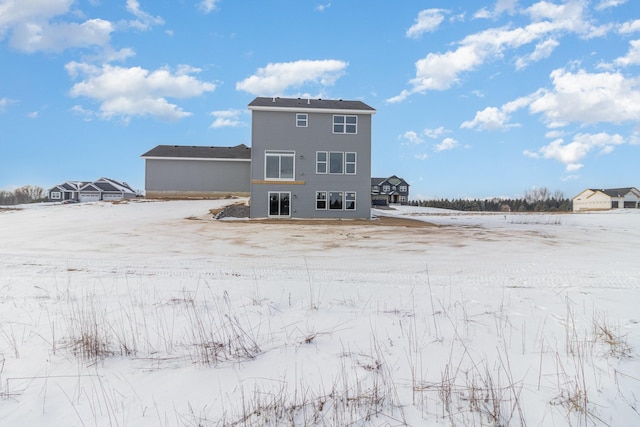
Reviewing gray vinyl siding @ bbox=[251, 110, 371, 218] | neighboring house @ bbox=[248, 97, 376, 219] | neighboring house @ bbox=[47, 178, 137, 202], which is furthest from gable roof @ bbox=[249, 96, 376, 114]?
neighboring house @ bbox=[47, 178, 137, 202]

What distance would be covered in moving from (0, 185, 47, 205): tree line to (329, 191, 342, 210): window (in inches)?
2580

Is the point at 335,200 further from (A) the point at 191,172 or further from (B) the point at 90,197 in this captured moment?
(B) the point at 90,197

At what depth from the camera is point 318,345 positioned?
4.06 metres

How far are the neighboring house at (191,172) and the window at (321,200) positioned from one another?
16352mm

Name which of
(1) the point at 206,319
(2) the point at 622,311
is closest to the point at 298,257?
(1) the point at 206,319

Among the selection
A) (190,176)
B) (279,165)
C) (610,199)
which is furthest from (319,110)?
(610,199)

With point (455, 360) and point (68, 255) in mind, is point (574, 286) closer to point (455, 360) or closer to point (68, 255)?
point (455, 360)

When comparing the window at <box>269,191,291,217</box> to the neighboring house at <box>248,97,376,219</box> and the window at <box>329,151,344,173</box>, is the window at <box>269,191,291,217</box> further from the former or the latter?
the window at <box>329,151,344,173</box>

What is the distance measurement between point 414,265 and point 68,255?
931cm

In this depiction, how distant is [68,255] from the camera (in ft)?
32.2

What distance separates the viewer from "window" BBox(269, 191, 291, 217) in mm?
25984

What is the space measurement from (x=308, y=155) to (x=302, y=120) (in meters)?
2.60

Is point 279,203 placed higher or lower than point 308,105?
lower

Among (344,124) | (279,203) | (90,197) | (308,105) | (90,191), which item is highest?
(308,105)
